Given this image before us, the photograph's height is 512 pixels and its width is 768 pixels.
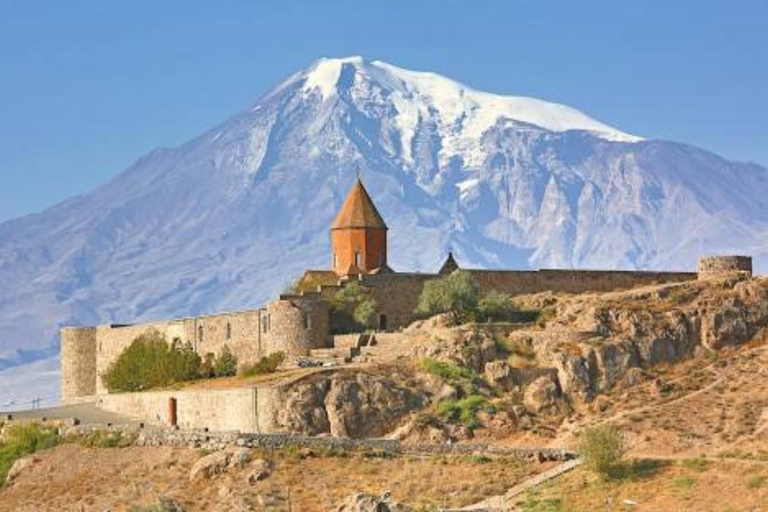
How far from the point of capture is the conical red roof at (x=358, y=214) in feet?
317

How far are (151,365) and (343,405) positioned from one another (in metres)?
18.9

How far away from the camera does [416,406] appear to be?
77500 mm

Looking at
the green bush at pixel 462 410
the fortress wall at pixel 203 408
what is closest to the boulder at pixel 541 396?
the green bush at pixel 462 410

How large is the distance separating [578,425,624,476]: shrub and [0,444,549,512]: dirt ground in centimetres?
280

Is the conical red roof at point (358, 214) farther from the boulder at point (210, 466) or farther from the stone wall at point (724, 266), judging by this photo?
the boulder at point (210, 466)

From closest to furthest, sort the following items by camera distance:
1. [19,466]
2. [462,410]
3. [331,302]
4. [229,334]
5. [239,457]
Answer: [239,457] < [19,466] < [462,410] < [331,302] < [229,334]

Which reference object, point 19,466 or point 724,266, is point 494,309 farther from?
point 19,466

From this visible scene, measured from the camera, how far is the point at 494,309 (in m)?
88.4

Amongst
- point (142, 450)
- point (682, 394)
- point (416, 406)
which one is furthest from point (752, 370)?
point (142, 450)

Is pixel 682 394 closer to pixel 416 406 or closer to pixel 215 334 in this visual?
pixel 416 406

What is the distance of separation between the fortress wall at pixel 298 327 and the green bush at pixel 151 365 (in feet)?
16.2

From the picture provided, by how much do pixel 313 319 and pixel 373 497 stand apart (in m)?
29.4

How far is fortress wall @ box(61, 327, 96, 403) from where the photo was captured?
341 ft

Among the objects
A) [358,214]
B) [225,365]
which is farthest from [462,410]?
[358,214]
